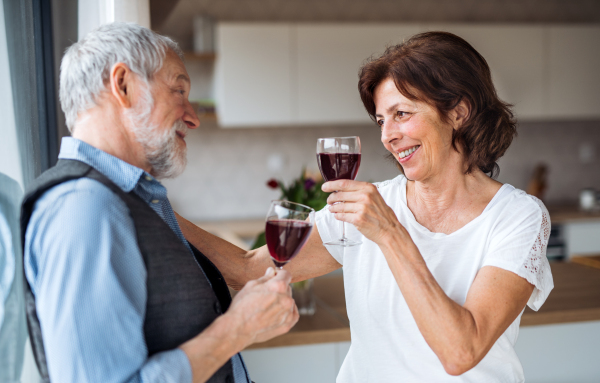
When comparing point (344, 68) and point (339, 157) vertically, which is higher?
point (344, 68)

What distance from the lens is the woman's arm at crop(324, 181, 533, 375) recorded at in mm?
1063

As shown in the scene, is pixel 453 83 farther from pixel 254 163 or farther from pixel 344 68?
pixel 254 163

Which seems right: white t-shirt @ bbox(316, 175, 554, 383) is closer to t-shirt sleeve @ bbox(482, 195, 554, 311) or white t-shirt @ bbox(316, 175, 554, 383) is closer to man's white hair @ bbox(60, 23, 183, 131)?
t-shirt sleeve @ bbox(482, 195, 554, 311)

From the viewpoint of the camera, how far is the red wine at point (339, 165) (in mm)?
1162

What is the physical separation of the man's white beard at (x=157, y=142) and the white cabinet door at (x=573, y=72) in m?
4.31

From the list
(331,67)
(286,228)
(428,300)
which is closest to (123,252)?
(286,228)

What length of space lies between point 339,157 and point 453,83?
0.39 m

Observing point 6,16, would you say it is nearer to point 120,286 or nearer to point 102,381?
point 120,286

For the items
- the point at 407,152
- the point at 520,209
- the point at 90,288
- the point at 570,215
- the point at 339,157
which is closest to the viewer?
the point at 90,288

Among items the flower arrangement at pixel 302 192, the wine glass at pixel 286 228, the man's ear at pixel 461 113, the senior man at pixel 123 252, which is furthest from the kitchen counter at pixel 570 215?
the senior man at pixel 123 252

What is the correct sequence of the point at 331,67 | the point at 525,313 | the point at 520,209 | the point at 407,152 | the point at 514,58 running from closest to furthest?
the point at 520,209
the point at 407,152
the point at 525,313
the point at 331,67
the point at 514,58

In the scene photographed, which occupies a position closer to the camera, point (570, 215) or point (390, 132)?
point (390, 132)

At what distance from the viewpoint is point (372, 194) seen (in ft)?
3.58

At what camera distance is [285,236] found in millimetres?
1021
